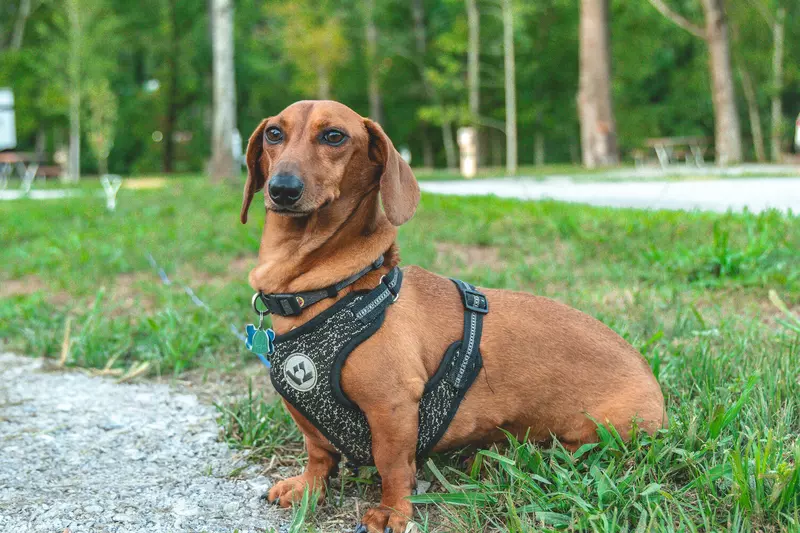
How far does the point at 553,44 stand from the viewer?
116ft

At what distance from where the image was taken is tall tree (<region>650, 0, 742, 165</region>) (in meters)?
20.0

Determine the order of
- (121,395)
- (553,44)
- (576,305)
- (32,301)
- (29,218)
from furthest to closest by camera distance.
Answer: (553,44) → (29,218) → (32,301) → (576,305) → (121,395)

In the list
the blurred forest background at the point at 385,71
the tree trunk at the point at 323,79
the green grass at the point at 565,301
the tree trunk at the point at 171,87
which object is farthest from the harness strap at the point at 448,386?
the tree trunk at the point at 171,87

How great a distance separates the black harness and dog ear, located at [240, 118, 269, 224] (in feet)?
1.38

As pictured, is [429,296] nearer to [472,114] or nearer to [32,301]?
[32,301]

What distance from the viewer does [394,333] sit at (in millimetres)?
2275

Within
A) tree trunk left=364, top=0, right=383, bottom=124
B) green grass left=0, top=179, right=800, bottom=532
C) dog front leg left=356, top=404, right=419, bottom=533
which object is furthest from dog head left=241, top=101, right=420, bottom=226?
tree trunk left=364, top=0, right=383, bottom=124

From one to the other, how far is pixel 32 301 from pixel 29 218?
4743mm

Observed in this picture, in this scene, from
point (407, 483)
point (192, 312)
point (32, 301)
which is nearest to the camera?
point (407, 483)

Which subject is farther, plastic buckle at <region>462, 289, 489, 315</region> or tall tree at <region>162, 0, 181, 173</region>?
tall tree at <region>162, 0, 181, 173</region>

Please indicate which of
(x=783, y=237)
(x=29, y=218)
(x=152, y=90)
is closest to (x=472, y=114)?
(x=152, y=90)

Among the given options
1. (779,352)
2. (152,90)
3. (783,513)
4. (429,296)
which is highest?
(152,90)

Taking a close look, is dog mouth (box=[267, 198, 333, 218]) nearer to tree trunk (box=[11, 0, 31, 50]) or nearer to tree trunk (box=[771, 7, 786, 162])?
tree trunk (box=[771, 7, 786, 162])

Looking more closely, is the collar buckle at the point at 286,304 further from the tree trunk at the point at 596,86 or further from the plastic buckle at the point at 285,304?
the tree trunk at the point at 596,86
